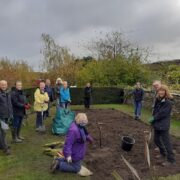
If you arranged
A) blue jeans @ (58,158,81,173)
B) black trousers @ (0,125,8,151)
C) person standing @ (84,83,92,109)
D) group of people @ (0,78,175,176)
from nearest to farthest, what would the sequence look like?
group of people @ (0,78,175,176) → blue jeans @ (58,158,81,173) → black trousers @ (0,125,8,151) → person standing @ (84,83,92,109)

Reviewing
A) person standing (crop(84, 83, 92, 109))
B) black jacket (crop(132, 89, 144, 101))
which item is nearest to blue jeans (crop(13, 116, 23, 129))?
black jacket (crop(132, 89, 144, 101))

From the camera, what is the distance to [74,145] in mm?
8195

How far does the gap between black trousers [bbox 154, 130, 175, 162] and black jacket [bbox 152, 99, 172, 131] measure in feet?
0.55

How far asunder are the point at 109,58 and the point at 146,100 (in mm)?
11861

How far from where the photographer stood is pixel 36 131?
13.9 m

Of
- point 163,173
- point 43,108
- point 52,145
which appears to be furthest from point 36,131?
point 163,173

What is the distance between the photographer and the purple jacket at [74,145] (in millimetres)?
8055

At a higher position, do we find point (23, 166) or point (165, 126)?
point (165, 126)

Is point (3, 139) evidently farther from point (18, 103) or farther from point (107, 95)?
point (107, 95)

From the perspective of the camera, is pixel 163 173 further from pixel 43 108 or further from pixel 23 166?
pixel 43 108

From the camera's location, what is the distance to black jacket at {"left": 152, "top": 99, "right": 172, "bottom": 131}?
9.26 m

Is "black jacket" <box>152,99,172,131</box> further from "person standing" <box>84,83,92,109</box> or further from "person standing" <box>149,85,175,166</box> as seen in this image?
"person standing" <box>84,83,92,109</box>

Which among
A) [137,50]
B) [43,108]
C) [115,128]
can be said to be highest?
[137,50]

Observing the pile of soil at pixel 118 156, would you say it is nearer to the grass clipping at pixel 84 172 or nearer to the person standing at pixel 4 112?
the grass clipping at pixel 84 172
